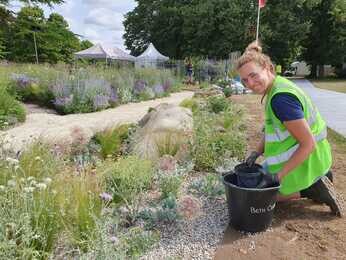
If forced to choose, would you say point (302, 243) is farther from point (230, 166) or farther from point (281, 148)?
point (230, 166)

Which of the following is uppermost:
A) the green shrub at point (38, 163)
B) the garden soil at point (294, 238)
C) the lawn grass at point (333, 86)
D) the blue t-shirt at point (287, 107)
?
the blue t-shirt at point (287, 107)

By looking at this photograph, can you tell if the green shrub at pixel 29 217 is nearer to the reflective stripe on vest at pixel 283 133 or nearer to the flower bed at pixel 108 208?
the flower bed at pixel 108 208

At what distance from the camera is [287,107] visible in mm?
2617

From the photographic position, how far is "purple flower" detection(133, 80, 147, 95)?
12458mm

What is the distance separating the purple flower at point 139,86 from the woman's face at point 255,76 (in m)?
9.72

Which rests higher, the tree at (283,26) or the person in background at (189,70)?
the tree at (283,26)

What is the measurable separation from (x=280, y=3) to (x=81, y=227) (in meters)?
31.3

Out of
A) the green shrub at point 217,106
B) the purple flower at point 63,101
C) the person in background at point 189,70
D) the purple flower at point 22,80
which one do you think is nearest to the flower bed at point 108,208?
the green shrub at point 217,106

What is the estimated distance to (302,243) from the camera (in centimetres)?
266

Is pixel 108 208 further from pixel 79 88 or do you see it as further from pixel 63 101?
pixel 79 88

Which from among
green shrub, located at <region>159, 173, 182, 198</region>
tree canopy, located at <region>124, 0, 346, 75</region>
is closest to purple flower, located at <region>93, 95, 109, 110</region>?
green shrub, located at <region>159, 173, 182, 198</region>

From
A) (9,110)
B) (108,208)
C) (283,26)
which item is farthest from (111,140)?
(283,26)

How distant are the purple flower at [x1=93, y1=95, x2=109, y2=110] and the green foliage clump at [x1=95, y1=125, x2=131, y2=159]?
14.6 ft

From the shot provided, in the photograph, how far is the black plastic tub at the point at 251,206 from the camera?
266 cm
